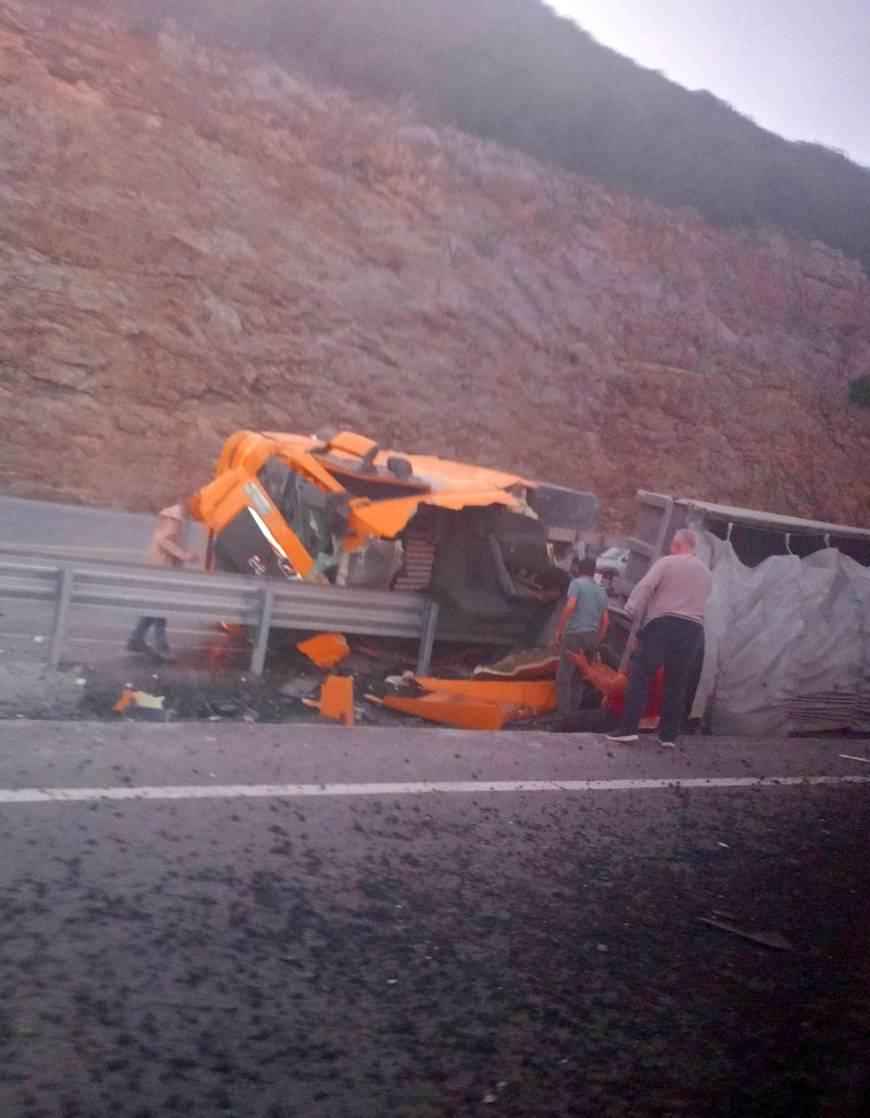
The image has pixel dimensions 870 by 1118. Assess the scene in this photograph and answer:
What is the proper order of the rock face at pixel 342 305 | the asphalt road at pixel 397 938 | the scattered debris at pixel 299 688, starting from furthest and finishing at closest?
the rock face at pixel 342 305, the scattered debris at pixel 299 688, the asphalt road at pixel 397 938

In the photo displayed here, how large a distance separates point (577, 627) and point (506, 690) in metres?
0.77

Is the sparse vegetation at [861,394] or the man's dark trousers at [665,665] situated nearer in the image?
the man's dark trousers at [665,665]

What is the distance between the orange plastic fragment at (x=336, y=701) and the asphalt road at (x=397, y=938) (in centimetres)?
143

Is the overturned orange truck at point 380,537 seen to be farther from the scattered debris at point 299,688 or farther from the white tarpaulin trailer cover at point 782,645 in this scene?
the white tarpaulin trailer cover at point 782,645

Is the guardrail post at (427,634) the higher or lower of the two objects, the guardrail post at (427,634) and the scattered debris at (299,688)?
the higher

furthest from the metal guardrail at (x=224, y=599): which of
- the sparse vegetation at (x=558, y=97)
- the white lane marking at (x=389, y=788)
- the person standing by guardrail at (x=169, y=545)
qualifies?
the sparse vegetation at (x=558, y=97)

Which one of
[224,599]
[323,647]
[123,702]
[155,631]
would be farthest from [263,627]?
[123,702]

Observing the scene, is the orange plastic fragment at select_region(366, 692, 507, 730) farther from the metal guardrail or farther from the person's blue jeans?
the person's blue jeans

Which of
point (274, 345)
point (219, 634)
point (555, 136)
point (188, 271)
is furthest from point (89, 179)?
point (219, 634)

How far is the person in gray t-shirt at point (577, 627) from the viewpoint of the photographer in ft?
32.0

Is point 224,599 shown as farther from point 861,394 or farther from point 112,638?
point 861,394

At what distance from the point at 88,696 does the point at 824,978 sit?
5.00 meters

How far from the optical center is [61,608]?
850 cm

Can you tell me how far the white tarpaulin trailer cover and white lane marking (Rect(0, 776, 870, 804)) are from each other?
5.02 feet
